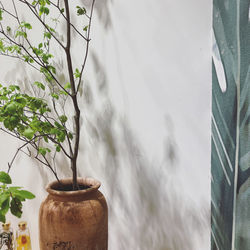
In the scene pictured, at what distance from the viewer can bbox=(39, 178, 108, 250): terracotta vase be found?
1.12 metres

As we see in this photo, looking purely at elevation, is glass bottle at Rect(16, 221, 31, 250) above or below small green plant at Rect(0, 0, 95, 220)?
Result: below

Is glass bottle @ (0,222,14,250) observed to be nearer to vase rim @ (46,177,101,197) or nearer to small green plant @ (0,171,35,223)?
vase rim @ (46,177,101,197)

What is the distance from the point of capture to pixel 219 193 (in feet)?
3.78

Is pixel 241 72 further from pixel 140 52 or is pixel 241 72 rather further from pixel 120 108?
pixel 120 108

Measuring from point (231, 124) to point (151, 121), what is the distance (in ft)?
1.03

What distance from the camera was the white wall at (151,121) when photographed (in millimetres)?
1185

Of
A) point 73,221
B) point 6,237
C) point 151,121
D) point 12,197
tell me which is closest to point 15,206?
point 12,197

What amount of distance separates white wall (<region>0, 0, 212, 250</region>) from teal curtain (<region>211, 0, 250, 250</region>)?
4cm

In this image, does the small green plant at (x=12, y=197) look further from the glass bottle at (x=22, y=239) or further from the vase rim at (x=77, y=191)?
the glass bottle at (x=22, y=239)

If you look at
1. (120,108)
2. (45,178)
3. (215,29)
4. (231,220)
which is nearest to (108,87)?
(120,108)

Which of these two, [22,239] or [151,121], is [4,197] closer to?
[151,121]

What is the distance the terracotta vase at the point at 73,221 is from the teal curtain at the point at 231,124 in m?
0.42

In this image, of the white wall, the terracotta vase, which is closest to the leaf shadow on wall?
the white wall

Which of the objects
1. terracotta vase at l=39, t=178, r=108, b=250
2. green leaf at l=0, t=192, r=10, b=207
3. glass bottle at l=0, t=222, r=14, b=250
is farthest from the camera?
glass bottle at l=0, t=222, r=14, b=250
